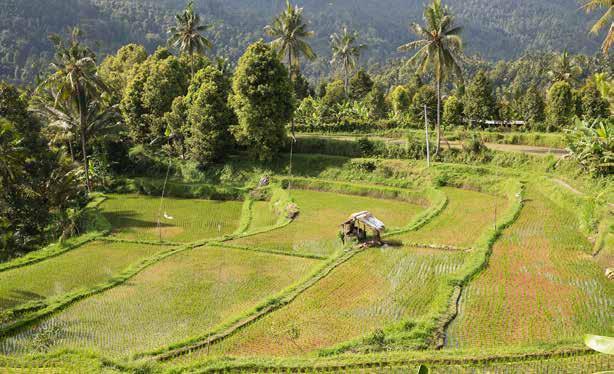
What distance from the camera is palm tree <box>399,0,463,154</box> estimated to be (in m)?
29.9

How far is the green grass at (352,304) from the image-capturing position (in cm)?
1341

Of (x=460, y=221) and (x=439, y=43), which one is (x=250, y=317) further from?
(x=439, y=43)

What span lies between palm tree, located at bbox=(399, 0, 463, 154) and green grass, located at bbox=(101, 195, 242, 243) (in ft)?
45.9

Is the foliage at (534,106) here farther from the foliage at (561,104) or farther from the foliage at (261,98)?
the foliage at (261,98)

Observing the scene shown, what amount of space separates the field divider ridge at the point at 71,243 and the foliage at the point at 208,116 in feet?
27.9

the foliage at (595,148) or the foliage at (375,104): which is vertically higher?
the foliage at (375,104)

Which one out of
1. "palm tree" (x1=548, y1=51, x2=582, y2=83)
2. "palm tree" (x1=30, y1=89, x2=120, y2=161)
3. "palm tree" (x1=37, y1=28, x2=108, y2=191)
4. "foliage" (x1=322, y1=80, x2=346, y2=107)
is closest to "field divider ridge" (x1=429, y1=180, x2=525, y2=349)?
"palm tree" (x1=37, y1=28, x2=108, y2=191)

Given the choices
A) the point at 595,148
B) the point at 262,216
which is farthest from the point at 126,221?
the point at 595,148

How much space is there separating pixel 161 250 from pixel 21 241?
720cm

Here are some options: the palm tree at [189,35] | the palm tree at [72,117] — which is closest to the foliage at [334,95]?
the palm tree at [189,35]

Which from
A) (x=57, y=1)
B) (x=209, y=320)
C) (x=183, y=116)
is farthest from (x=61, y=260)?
(x=57, y=1)

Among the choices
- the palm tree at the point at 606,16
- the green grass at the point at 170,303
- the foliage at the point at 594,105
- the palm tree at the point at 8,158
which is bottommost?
the green grass at the point at 170,303

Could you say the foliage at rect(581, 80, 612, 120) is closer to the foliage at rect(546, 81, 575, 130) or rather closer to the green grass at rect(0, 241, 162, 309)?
the foliage at rect(546, 81, 575, 130)

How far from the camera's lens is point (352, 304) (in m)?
15.6
